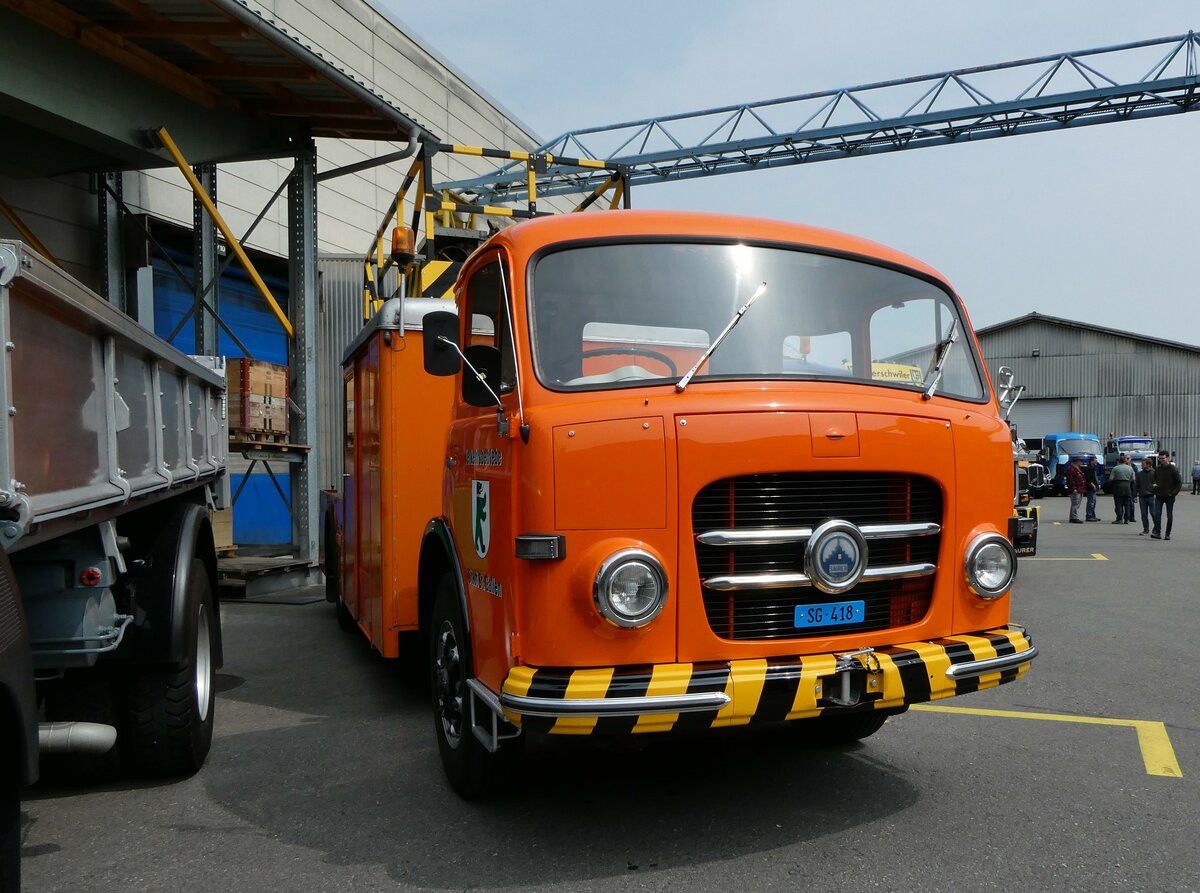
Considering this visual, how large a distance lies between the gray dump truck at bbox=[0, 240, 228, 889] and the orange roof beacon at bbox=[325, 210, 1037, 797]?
1.19 meters

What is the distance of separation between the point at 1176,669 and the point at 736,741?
3.75 meters

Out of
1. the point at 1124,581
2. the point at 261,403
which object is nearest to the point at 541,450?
the point at 261,403

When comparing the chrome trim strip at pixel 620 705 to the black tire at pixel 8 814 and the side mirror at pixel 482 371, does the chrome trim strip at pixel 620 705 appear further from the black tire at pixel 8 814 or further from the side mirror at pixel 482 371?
the black tire at pixel 8 814

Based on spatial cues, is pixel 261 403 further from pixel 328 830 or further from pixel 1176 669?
pixel 1176 669

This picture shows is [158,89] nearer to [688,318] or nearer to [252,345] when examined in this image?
[252,345]

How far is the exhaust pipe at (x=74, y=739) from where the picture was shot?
305cm

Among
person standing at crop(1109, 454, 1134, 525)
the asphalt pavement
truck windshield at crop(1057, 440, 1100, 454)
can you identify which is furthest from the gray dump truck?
truck windshield at crop(1057, 440, 1100, 454)

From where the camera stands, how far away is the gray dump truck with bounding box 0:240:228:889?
2461 millimetres

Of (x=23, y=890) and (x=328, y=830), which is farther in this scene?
(x=328, y=830)

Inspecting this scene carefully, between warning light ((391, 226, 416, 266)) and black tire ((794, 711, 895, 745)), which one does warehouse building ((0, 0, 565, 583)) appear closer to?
warning light ((391, 226, 416, 266))

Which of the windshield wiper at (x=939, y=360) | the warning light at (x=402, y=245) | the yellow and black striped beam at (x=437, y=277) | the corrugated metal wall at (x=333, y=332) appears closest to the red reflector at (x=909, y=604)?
the windshield wiper at (x=939, y=360)

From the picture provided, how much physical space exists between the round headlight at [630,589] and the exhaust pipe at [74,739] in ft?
5.38

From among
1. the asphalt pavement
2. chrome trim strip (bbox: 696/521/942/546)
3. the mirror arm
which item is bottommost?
the asphalt pavement

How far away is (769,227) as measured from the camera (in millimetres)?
4121
